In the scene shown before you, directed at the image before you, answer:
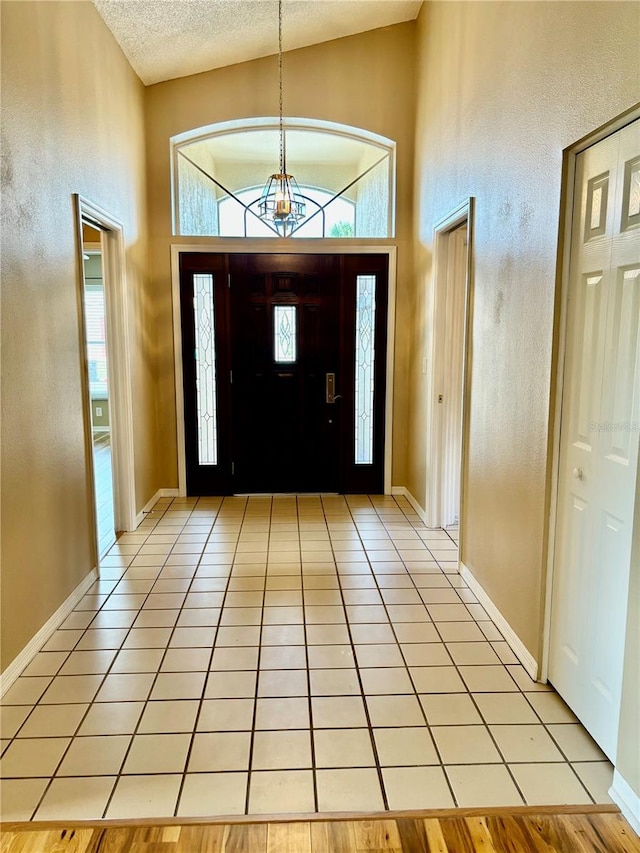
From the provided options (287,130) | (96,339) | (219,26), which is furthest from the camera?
(96,339)

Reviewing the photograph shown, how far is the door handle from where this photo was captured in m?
5.01

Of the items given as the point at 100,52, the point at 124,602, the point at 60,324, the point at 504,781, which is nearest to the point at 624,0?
the point at 504,781

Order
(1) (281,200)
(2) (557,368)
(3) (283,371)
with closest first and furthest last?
1. (2) (557,368)
2. (1) (281,200)
3. (3) (283,371)

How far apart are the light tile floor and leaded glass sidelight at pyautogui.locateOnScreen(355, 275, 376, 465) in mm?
1600

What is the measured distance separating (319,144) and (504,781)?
4.57 meters

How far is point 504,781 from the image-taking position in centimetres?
187

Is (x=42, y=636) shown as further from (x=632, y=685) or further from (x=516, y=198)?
(x=516, y=198)

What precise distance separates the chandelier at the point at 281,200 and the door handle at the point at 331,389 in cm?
122

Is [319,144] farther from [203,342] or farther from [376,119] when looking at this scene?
[203,342]

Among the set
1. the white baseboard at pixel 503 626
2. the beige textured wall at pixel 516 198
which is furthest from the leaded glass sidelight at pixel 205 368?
the white baseboard at pixel 503 626

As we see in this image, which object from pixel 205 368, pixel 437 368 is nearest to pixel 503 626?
pixel 437 368

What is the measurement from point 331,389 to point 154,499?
1.75 meters

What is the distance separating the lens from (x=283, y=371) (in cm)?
499

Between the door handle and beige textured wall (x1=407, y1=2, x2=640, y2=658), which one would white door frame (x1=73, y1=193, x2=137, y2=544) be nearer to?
the door handle
